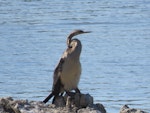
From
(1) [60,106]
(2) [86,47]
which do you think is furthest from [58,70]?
(2) [86,47]

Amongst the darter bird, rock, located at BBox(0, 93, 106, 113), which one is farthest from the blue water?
rock, located at BBox(0, 93, 106, 113)

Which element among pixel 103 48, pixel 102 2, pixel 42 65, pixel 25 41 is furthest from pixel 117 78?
pixel 102 2

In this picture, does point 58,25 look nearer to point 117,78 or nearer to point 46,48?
point 46,48

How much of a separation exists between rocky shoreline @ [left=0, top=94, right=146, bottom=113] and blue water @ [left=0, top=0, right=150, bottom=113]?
264 cm

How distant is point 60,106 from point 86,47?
414 inches

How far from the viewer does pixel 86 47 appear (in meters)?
22.6

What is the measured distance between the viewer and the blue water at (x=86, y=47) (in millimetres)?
16609

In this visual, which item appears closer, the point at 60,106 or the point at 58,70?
the point at 60,106

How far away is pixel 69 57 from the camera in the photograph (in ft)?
40.5

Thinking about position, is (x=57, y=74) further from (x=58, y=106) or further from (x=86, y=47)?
(x=86, y=47)

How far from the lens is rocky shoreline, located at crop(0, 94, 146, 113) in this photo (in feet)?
36.9

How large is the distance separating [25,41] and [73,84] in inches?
Answer: 442

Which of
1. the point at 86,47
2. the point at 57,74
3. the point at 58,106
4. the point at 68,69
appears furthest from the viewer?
the point at 86,47

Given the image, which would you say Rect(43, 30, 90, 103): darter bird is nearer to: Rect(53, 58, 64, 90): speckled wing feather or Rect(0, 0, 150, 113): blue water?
Rect(53, 58, 64, 90): speckled wing feather
